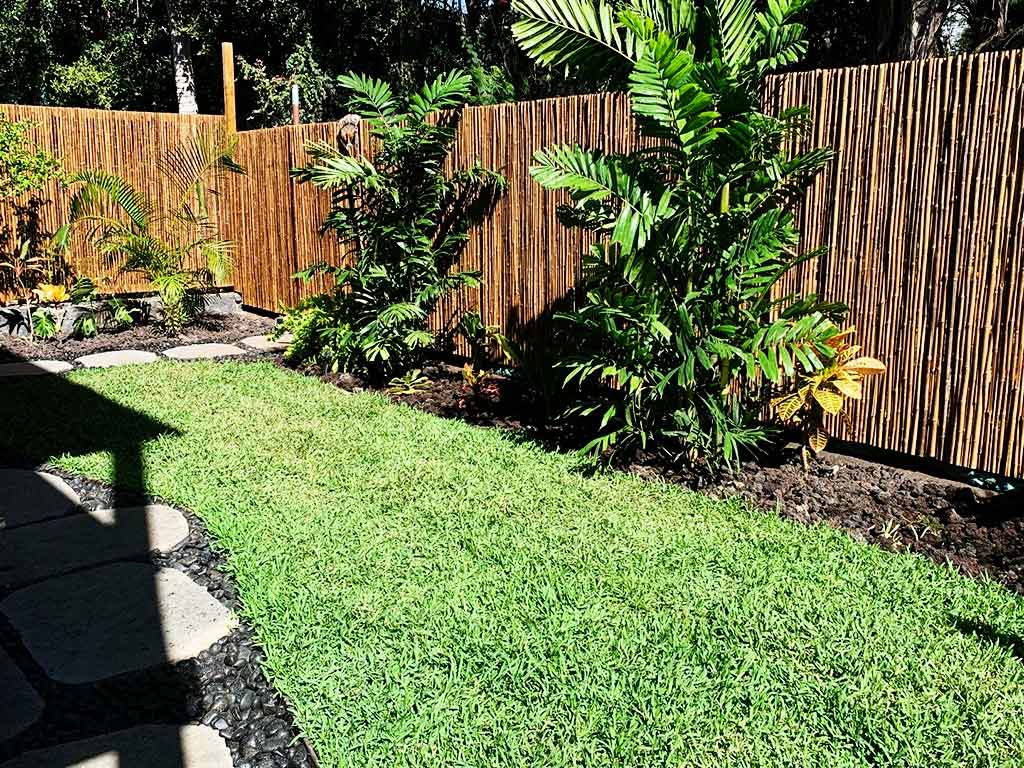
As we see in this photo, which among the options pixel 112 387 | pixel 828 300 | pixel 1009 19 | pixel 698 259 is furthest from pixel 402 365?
pixel 1009 19

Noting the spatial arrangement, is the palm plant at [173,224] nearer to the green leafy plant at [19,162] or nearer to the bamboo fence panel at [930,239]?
the green leafy plant at [19,162]

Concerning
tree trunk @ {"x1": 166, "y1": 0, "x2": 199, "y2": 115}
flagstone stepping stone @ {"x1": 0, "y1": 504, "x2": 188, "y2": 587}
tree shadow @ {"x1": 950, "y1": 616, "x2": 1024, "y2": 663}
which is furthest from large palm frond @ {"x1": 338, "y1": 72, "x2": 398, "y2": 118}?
tree trunk @ {"x1": 166, "y1": 0, "x2": 199, "y2": 115}

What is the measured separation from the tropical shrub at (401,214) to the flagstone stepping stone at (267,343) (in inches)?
56.1

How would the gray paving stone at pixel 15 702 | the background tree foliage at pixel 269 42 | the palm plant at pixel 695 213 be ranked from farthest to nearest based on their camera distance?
the background tree foliage at pixel 269 42 → the palm plant at pixel 695 213 → the gray paving stone at pixel 15 702

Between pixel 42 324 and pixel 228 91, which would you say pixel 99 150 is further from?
pixel 42 324

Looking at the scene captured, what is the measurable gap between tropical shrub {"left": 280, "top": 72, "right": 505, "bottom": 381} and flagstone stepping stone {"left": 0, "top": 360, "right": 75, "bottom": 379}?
2293 mm

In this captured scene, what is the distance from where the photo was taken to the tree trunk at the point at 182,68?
54.2 feet

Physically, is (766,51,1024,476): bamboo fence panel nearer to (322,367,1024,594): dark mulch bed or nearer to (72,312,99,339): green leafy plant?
(322,367,1024,594): dark mulch bed

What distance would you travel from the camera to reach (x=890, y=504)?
3.88 m

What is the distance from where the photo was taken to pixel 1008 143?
11.6ft

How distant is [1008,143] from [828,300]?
1.04m

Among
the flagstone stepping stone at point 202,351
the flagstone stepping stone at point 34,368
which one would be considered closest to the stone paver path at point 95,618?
the flagstone stepping stone at point 34,368

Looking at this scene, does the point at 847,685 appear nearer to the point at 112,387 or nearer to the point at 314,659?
the point at 314,659

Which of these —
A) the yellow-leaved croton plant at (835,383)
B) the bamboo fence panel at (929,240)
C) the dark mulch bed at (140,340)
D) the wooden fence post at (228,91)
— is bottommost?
the dark mulch bed at (140,340)
